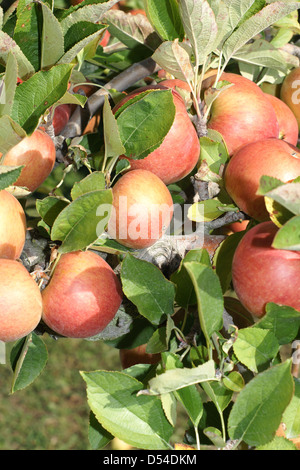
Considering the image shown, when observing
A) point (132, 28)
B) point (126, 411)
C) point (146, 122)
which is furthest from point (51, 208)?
point (132, 28)

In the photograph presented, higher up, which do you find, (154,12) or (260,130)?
(154,12)

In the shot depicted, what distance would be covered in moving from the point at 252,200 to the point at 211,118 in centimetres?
19

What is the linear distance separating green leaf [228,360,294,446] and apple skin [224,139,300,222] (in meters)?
0.23

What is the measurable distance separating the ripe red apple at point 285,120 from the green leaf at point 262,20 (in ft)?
0.52

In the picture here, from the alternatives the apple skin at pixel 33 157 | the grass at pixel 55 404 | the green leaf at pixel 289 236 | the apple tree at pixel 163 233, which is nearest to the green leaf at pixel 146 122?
the apple tree at pixel 163 233

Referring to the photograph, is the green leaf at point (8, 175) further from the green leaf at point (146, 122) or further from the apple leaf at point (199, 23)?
the apple leaf at point (199, 23)

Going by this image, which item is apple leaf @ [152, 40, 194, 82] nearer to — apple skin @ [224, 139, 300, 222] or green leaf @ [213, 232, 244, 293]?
apple skin @ [224, 139, 300, 222]

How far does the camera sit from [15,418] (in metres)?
2.24

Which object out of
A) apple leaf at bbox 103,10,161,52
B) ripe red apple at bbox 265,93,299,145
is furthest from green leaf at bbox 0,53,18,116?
ripe red apple at bbox 265,93,299,145

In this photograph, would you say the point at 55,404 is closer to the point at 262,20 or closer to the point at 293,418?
the point at 293,418

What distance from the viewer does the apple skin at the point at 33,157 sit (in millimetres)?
636

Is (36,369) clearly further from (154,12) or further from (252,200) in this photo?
(154,12)
